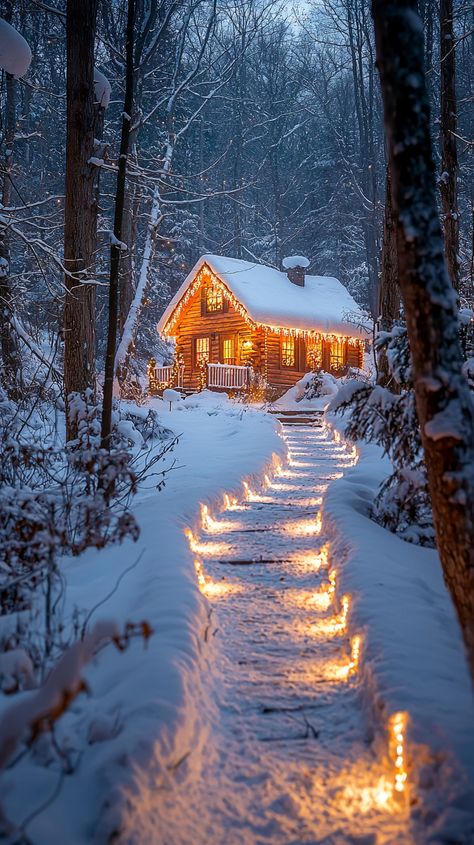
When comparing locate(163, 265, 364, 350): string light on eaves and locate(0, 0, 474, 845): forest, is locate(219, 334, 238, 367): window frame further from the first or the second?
locate(0, 0, 474, 845): forest

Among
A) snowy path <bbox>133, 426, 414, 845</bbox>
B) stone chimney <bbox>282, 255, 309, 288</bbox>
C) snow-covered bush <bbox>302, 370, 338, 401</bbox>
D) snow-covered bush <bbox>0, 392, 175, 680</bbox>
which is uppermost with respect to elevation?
stone chimney <bbox>282, 255, 309, 288</bbox>

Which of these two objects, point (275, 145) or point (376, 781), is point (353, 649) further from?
point (275, 145)

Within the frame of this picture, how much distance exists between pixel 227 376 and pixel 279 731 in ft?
70.6

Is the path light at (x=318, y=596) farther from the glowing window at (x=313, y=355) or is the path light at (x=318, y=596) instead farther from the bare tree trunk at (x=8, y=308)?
the glowing window at (x=313, y=355)

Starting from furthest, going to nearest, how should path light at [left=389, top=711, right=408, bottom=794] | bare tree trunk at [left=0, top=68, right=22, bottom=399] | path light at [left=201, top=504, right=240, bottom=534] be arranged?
bare tree trunk at [left=0, top=68, right=22, bottom=399] < path light at [left=201, top=504, right=240, bottom=534] < path light at [left=389, top=711, right=408, bottom=794]

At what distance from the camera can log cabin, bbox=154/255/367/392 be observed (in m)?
24.4

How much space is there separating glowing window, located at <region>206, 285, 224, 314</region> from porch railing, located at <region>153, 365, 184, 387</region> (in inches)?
132

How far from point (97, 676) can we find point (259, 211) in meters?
36.5

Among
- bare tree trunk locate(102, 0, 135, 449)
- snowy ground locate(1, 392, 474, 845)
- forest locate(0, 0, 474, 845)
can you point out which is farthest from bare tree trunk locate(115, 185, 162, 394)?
snowy ground locate(1, 392, 474, 845)

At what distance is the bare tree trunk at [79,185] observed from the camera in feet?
25.8

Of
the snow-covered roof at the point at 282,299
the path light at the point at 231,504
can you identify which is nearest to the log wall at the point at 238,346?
the snow-covered roof at the point at 282,299

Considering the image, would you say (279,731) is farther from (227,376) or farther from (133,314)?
(227,376)

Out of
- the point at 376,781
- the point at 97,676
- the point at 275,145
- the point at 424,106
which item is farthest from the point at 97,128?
the point at 275,145

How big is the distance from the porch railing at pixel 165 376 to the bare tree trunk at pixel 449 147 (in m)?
18.3
